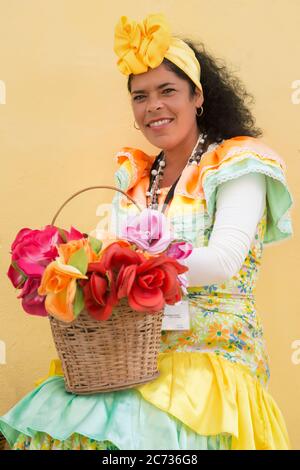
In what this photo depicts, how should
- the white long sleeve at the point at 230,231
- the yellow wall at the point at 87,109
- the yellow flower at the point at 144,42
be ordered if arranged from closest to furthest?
the white long sleeve at the point at 230,231 → the yellow flower at the point at 144,42 → the yellow wall at the point at 87,109

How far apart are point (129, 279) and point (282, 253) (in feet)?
4.25

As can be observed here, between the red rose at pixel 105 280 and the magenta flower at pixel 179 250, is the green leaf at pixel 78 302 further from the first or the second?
the magenta flower at pixel 179 250

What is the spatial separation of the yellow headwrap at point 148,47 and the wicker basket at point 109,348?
0.84 metres

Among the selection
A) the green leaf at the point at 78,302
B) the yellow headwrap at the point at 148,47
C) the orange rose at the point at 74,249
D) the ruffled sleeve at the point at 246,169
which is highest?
the yellow headwrap at the point at 148,47

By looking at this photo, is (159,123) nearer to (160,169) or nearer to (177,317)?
(160,169)

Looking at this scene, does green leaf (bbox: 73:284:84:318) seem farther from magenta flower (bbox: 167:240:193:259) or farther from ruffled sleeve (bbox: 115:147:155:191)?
ruffled sleeve (bbox: 115:147:155:191)

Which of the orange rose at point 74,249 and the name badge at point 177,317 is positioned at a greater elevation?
the orange rose at point 74,249

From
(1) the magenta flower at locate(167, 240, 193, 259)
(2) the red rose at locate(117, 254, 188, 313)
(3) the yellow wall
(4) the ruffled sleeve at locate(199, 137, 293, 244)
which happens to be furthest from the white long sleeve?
(3) the yellow wall

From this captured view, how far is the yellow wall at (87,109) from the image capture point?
2.68 meters

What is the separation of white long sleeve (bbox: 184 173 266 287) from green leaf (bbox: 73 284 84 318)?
1.24 ft

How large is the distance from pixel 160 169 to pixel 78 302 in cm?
92

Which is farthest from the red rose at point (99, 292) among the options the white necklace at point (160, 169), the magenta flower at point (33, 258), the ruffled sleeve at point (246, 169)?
the white necklace at point (160, 169)

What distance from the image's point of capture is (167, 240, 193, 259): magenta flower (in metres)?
1.71

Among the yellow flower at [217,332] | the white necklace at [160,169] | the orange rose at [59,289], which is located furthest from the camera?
the white necklace at [160,169]
